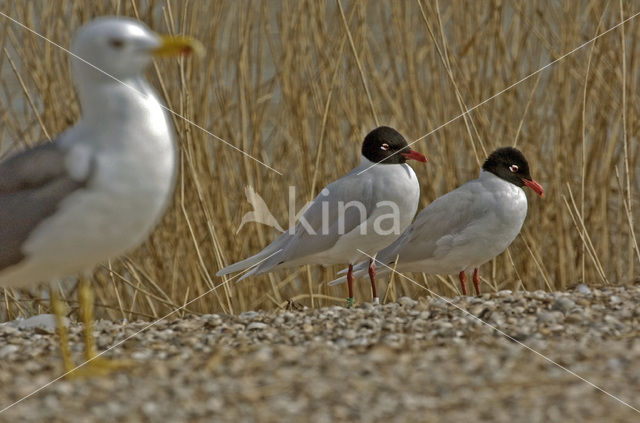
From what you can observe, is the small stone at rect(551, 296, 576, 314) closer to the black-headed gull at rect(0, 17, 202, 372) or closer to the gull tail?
the gull tail

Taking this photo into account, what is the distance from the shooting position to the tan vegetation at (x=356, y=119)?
466 cm

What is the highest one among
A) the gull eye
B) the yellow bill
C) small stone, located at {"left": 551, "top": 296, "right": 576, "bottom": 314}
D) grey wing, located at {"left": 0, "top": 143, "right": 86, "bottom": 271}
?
the gull eye

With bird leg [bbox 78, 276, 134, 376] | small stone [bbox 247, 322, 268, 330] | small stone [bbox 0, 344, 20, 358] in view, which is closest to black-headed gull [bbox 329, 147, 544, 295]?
small stone [bbox 247, 322, 268, 330]

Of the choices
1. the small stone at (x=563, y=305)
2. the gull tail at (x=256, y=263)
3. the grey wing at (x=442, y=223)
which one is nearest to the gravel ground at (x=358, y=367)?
the small stone at (x=563, y=305)

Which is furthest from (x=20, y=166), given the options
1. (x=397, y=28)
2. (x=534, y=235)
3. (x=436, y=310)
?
(x=534, y=235)

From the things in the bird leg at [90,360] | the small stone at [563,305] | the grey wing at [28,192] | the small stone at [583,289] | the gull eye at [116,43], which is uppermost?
the gull eye at [116,43]

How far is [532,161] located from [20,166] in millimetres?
3147

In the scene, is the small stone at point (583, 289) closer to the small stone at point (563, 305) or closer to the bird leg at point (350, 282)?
the small stone at point (563, 305)

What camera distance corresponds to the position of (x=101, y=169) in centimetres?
271

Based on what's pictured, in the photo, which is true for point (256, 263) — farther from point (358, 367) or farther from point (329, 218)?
point (358, 367)

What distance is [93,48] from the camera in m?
2.76

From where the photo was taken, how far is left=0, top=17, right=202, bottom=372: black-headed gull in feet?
8.91

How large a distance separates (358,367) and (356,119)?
93.1 inches

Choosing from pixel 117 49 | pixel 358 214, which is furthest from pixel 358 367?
pixel 358 214
